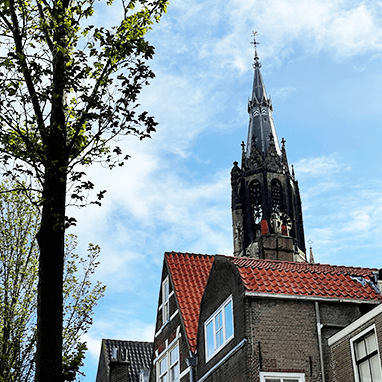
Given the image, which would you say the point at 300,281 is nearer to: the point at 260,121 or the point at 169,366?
the point at 169,366

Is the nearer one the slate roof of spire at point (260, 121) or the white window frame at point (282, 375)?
the white window frame at point (282, 375)

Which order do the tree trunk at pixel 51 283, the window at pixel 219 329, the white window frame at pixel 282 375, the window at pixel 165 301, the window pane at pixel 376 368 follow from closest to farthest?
1. the tree trunk at pixel 51 283
2. the window pane at pixel 376 368
3. the white window frame at pixel 282 375
4. the window at pixel 219 329
5. the window at pixel 165 301

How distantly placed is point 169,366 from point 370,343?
33.3 feet

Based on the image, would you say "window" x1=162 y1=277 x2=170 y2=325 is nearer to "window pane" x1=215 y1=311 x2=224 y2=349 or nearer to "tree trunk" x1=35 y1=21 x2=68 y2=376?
"window pane" x1=215 y1=311 x2=224 y2=349

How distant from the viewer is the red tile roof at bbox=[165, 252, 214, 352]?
23.8 metres

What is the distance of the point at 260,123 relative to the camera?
309 ft

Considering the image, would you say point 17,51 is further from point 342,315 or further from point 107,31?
point 342,315

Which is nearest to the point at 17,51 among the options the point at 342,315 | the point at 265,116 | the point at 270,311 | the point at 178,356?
the point at 270,311

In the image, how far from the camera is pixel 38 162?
1036 cm

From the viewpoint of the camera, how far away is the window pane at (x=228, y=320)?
64.5 ft

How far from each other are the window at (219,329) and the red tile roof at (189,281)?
4.71 ft

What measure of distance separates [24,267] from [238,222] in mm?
67212

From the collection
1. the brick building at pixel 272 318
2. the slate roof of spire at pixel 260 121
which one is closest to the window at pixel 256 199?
the slate roof of spire at pixel 260 121

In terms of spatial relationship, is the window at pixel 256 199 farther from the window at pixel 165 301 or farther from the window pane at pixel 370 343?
the window pane at pixel 370 343
